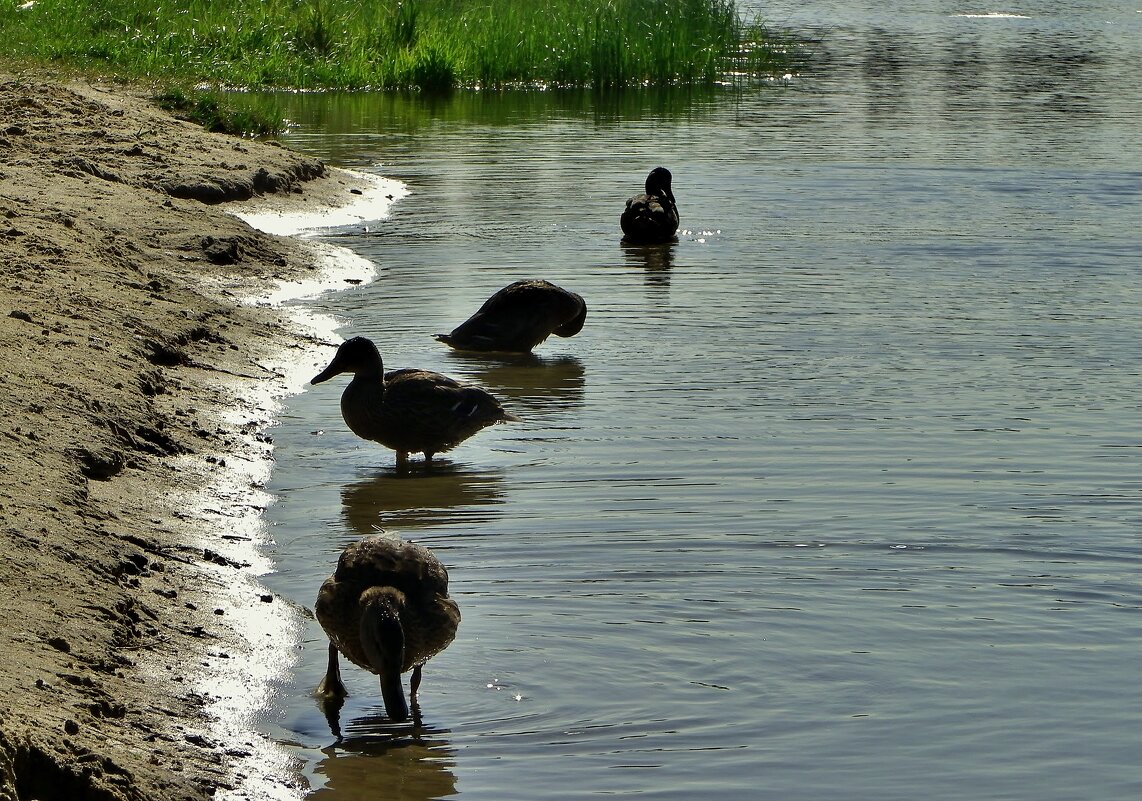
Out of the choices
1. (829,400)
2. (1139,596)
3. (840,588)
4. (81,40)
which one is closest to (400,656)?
(840,588)

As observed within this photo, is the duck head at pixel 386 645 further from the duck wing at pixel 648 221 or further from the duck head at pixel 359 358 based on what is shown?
the duck wing at pixel 648 221

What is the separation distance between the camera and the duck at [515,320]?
1221 cm

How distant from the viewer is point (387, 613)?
5.86 metres

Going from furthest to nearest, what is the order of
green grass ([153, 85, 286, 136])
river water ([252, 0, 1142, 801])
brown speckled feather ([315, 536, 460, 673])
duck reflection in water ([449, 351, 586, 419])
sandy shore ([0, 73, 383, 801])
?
1. green grass ([153, 85, 286, 136])
2. duck reflection in water ([449, 351, 586, 419])
3. brown speckled feather ([315, 536, 460, 673])
4. river water ([252, 0, 1142, 801])
5. sandy shore ([0, 73, 383, 801])

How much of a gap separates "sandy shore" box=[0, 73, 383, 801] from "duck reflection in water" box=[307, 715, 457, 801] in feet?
0.66

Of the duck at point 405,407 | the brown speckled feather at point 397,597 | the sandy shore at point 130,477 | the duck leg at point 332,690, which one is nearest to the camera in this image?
the sandy shore at point 130,477

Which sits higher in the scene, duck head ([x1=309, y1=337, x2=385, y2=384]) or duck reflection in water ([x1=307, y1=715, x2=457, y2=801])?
duck head ([x1=309, y1=337, x2=385, y2=384])

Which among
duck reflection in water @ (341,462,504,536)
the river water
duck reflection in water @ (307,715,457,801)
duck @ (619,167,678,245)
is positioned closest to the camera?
duck reflection in water @ (307,715,457,801)

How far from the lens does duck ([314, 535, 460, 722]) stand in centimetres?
591

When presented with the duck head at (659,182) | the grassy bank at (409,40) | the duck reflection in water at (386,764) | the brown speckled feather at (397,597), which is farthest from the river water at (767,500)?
the grassy bank at (409,40)

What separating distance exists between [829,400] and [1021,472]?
5.98 ft

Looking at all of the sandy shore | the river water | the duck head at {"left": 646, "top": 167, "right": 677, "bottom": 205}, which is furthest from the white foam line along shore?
the duck head at {"left": 646, "top": 167, "right": 677, "bottom": 205}

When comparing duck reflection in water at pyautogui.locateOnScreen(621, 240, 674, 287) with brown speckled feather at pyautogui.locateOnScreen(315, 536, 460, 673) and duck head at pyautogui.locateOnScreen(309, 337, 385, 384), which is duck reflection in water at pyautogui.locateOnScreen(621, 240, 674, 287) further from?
brown speckled feather at pyautogui.locateOnScreen(315, 536, 460, 673)

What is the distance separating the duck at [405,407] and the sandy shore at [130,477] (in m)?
0.64
